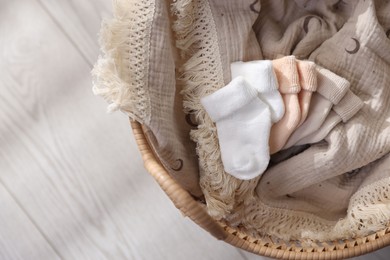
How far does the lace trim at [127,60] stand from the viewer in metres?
0.79

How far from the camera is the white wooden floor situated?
1.08 m

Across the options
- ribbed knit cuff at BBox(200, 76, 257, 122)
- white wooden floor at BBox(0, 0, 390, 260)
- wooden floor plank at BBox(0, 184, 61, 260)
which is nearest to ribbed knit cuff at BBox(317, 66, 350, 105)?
ribbed knit cuff at BBox(200, 76, 257, 122)

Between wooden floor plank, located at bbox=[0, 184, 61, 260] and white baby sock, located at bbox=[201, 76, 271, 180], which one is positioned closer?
white baby sock, located at bbox=[201, 76, 271, 180]

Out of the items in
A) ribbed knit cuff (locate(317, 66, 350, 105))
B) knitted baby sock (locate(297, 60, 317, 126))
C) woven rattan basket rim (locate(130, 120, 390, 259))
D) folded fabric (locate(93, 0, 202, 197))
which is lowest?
woven rattan basket rim (locate(130, 120, 390, 259))

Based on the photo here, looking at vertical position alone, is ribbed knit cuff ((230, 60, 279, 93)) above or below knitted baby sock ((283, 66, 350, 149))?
above

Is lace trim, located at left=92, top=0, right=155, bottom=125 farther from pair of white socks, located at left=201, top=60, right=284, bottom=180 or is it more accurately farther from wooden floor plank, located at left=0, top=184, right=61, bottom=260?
wooden floor plank, located at left=0, top=184, right=61, bottom=260

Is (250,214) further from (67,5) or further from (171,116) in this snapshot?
(67,5)

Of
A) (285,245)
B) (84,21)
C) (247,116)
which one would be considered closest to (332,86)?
(247,116)

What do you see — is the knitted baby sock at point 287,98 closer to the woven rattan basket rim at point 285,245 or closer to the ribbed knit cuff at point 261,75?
the ribbed knit cuff at point 261,75

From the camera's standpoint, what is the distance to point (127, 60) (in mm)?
813

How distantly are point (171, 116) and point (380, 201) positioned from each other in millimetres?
346

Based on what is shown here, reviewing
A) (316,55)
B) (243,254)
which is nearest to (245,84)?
(316,55)

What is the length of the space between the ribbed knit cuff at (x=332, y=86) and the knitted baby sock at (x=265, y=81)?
0.07 m

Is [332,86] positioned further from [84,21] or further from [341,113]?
[84,21]
